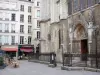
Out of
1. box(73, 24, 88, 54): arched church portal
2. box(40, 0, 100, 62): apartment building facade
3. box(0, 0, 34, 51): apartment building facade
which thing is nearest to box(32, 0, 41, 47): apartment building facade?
box(0, 0, 34, 51): apartment building facade

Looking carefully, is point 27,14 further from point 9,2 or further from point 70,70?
point 70,70

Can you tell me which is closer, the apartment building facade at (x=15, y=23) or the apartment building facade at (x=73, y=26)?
the apartment building facade at (x=73, y=26)

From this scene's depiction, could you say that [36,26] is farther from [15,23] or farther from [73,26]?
[73,26]

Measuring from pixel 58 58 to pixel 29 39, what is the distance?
83.7 ft

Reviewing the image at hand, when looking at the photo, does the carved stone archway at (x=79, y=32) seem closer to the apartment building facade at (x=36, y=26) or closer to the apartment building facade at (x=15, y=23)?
the apartment building facade at (x=36, y=26)

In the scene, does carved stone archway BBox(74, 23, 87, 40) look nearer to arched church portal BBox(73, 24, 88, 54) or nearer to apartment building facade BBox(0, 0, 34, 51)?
arched church portal BBox(73, 24, 88, 54)

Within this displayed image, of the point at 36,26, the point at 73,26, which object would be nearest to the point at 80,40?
the point at 73,26

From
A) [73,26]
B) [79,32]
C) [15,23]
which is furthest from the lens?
[15,23]

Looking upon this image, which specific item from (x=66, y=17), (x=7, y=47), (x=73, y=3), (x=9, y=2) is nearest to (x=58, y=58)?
(x=66, y=17)

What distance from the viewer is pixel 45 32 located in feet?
117

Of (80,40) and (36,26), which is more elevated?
(36,26)

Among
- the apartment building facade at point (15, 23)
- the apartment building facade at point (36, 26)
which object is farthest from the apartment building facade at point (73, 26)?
the apartment building facade at point (15, 23)

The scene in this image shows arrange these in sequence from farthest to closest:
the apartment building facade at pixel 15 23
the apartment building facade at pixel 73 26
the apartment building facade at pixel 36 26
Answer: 1. the apartment building facade at pixel 36 26
2. the apartment building facade at pixel 15 23
3. the apartment building facade at pixel 73 26

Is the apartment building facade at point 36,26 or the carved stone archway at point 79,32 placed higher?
the apartment building facade at point 36,26
